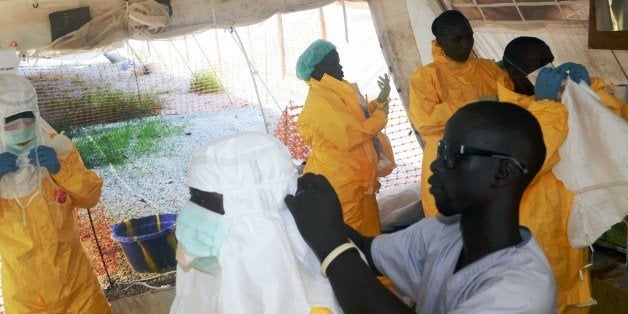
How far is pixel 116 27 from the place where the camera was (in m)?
4.08

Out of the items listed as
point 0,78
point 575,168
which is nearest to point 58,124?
point 0,78

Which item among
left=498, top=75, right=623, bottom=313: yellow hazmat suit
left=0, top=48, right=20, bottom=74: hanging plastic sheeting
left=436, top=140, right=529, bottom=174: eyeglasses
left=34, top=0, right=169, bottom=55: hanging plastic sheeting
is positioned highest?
left=34, top=0, right=169, bottom=55: hanging plastic sheeting

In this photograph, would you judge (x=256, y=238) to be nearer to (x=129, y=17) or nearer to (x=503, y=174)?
(x=503, y=174)

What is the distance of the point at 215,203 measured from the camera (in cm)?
140

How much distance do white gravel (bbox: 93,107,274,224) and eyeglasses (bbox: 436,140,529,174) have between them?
6502 mm

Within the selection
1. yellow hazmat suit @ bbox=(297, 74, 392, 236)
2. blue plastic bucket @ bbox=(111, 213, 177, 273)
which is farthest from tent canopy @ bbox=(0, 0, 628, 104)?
blue plastic bucket @ bbox=(111, 213, 177, 273)

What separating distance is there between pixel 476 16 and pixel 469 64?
0.91 metres

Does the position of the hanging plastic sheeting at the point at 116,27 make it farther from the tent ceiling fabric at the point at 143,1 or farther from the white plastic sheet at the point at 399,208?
the white plastic sheet at the point at 399,208

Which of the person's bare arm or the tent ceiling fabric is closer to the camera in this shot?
the person's bare arm

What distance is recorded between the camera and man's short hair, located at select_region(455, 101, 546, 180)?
1386 mm

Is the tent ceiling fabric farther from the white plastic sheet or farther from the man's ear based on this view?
the man's ear

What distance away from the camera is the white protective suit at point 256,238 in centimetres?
135

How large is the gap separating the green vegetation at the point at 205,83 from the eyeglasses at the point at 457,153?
6952 millimetres

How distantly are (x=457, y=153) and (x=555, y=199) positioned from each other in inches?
51.4
